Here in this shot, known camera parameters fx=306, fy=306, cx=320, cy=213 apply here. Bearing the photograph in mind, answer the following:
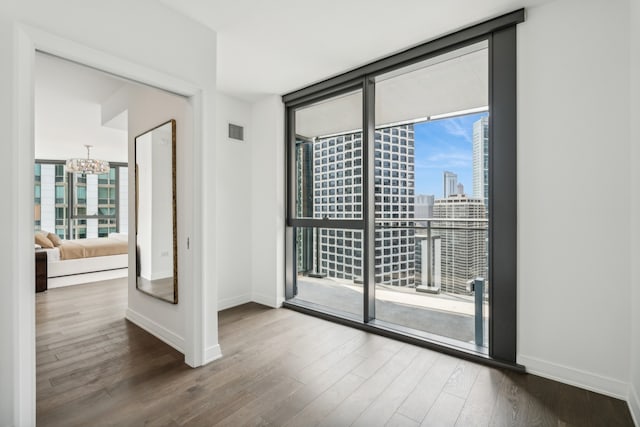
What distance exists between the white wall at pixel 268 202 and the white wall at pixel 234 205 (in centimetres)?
7

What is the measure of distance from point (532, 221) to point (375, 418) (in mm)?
1686

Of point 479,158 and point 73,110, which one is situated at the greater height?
point 73,110

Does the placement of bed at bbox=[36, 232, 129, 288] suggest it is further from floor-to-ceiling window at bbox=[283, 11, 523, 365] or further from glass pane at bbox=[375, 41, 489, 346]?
glass pane at bbox=[375, 41, 489, 346]

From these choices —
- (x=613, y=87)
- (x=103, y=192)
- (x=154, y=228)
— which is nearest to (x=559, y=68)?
(x=613, y=87)

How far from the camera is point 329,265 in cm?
450

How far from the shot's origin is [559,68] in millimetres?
2055

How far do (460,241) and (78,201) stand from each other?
951 centimetres

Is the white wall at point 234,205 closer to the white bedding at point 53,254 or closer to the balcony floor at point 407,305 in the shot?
the balcony floor at point 407,305

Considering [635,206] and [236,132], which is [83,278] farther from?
[635,206]

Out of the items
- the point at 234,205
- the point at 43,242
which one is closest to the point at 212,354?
the point at 234,205

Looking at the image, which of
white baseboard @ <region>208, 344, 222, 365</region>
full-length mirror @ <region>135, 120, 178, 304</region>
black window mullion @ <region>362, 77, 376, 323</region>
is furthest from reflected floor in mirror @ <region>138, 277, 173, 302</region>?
black window mullion @ <region>362, 77, 376, 323</region>

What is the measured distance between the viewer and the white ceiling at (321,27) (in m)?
2.13

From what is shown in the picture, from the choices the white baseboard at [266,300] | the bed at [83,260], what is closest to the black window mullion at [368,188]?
the white baseboard at [266,300]

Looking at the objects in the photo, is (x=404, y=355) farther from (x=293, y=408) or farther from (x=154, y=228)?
(x=154, y=228)
